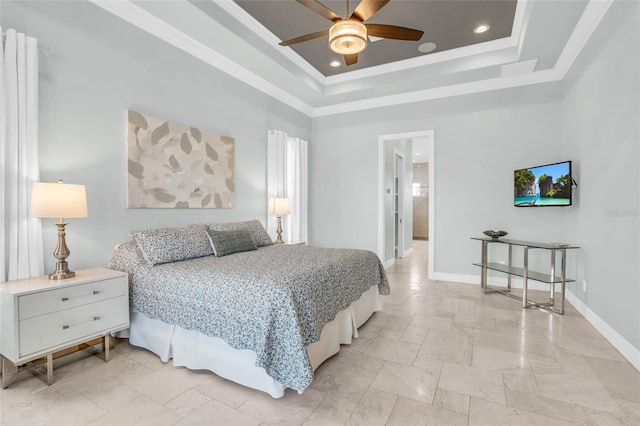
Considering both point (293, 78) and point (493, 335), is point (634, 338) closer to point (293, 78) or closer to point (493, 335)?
point (493, 335)

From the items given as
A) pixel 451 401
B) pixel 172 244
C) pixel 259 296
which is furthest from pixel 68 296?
pixel 451 401

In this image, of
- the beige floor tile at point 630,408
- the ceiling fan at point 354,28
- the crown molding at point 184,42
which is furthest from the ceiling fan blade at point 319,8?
the beige floor tile at point 630,408

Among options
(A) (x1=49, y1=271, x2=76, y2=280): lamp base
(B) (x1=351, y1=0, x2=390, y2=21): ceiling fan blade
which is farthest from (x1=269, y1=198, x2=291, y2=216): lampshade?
(B) (x1=351, y1=0, x2=390, y2=21): ceiling fan blade

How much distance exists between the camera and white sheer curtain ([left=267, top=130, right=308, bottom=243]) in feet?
15.8

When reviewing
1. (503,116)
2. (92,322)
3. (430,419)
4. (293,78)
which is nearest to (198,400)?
(92,322)

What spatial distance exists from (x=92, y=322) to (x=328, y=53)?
3.90m

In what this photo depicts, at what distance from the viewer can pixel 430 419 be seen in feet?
5.67

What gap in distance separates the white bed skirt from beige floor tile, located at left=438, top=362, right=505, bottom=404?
2.63 feet

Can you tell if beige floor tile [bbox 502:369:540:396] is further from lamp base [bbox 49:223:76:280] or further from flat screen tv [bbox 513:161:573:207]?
lamp base [bbox 49:223:76:280]

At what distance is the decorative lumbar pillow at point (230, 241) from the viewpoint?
3133 mm

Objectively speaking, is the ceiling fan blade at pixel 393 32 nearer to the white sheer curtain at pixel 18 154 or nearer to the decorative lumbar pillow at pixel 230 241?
the decorative lumbar pillow at pixel 230 241

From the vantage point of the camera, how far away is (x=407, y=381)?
6.89 ft

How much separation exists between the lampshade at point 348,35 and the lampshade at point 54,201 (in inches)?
88.0

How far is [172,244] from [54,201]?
91cm
